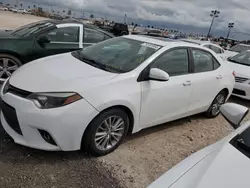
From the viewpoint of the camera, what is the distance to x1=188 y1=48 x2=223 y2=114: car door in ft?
14.8

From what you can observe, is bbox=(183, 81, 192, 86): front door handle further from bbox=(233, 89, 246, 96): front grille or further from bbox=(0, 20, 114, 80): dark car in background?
bbox=(233, 89, 246, 96): front grille

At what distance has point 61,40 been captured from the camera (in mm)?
6227

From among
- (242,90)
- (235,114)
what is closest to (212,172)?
(235,114)

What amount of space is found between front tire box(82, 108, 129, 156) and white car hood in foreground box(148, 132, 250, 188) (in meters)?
1.39

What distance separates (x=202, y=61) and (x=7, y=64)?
12.6 feet

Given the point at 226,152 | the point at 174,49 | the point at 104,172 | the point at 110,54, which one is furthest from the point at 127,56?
the point at 226,152

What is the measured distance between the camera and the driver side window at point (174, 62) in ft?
13.0

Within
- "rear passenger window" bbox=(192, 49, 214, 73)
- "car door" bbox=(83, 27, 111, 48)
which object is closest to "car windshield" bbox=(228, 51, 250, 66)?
"rear passenger window" bbox=(192, 49, 214, 73)

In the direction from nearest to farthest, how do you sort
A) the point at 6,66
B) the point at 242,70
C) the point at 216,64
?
the point at 216,64 < the point at 6,66 < the point at 242,70

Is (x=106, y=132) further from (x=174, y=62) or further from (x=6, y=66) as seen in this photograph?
(x=6, y=66)

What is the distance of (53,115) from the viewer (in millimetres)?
2953

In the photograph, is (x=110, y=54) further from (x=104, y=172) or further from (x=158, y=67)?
(x=104, y=172)

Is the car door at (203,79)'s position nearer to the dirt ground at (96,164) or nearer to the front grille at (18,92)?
the dirt ground at (96,164)

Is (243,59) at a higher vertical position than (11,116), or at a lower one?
higher
